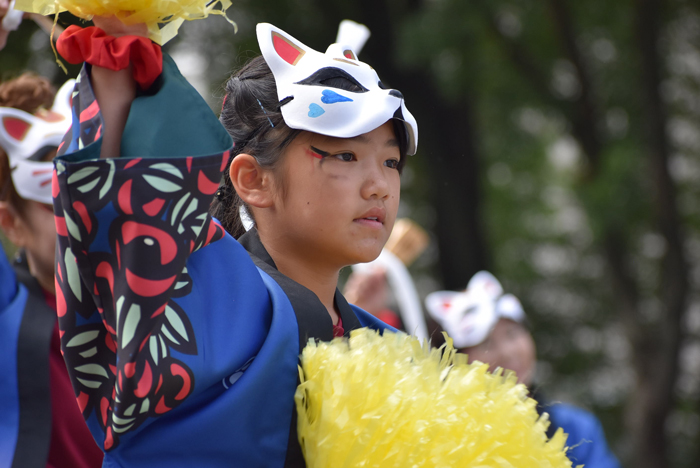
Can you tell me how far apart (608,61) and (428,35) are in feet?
6.83

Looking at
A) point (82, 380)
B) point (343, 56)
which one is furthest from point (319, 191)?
point (82, 380)

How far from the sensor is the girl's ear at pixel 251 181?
1410 mm

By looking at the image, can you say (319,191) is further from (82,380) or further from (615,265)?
(615,265)

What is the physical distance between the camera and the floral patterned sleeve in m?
1.01

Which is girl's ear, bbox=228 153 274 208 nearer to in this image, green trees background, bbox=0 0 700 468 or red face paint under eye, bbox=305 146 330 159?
red face paint under eye, bbox=305 146 330 159

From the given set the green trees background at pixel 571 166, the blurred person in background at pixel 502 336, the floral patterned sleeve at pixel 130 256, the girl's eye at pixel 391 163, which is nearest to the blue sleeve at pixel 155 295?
the floral patterned sleeve at pixel 130 256

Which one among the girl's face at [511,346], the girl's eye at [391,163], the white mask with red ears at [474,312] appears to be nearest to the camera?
the girl's eye at [391,163]

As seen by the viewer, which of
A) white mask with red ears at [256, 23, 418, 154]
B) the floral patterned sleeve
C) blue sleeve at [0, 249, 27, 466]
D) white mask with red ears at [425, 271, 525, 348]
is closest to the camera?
the floral patterned sleeve

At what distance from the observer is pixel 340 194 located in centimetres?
130

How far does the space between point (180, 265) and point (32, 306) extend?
1.11 meters

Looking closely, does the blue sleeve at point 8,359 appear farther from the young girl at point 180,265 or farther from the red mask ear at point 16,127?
the young girl at point 180,265

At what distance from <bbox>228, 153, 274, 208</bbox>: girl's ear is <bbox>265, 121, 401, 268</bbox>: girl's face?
5 centimetres

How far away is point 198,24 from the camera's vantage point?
7.24 metres

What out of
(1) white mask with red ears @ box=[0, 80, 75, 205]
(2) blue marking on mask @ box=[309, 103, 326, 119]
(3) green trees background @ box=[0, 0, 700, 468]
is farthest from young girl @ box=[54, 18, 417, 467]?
(3) green trees background @ box=[0, 0, 700, 468]
